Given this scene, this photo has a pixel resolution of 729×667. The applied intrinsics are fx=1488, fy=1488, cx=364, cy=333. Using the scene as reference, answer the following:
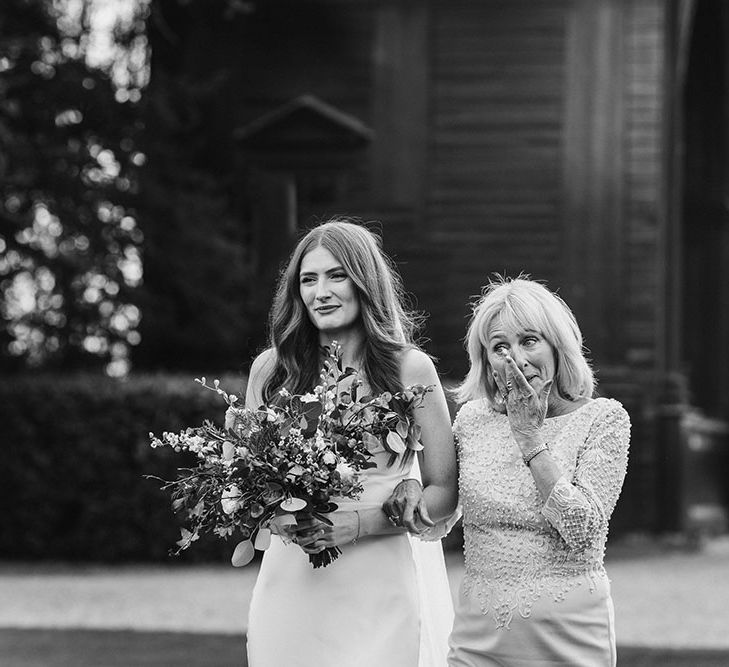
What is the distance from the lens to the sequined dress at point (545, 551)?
12.0 feet

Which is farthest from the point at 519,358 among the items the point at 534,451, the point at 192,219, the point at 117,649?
the point at 192,219

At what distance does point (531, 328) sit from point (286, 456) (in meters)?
0.70

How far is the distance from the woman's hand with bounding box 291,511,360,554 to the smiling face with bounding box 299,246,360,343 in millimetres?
560

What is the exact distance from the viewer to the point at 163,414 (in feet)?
42.5

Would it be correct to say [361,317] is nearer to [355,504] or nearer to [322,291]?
[322,291]

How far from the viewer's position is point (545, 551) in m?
3.71

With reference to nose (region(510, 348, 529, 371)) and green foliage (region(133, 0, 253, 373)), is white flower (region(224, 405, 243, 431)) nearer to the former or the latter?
nose (region(510, 348, 529, 371))

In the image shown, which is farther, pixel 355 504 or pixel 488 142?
pixel 488 142

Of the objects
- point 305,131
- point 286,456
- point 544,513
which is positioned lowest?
point 544,513

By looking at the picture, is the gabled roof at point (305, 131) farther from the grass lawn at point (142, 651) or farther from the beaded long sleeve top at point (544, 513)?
the beaded long sleeve top at point (544, 513)

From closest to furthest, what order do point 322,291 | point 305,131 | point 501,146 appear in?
point 322,291, point 305,131, point 501,146

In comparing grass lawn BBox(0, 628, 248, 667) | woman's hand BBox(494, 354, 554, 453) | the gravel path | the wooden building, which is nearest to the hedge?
the gravel path

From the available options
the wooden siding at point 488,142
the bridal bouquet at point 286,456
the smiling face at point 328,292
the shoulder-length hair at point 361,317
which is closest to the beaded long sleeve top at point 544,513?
the bridal bouquet at point 286,456

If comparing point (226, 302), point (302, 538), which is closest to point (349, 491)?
point (302, 538)
